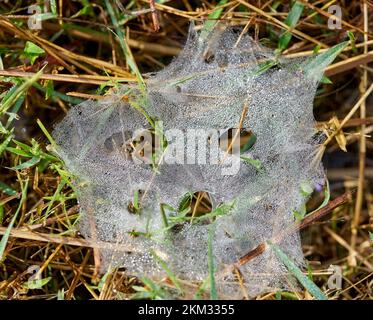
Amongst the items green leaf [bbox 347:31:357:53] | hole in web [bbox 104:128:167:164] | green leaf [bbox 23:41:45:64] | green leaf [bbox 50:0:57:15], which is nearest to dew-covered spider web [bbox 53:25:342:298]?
hole in web [bbox 104:128:167:164]

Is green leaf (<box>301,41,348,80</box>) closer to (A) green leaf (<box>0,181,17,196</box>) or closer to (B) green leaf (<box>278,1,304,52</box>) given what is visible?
(B) green leaf (<box>278,1,304,52</box>)

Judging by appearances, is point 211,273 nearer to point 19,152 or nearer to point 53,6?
point 19,152

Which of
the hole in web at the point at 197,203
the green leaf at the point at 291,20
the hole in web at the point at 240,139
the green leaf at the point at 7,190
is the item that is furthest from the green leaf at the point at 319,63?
the green leaf at the point at 7,190

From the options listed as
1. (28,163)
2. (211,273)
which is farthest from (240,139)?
(28,163)

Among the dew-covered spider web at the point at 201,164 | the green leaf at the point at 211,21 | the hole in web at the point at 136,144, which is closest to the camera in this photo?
the dew-covered spider web at the point at 201,164

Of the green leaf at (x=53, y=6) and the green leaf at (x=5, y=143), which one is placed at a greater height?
the green leaf at (x=53, y=6)

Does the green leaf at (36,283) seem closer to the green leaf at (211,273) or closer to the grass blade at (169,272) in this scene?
the grass blade at (169,272)
